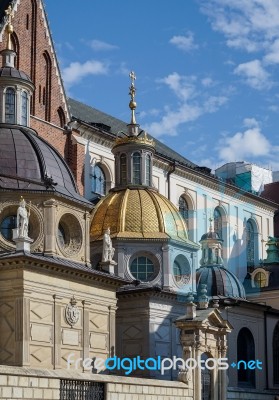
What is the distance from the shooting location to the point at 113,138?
157 feet

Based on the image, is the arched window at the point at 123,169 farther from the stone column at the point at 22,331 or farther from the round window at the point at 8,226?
the stone column at the point at 22,331

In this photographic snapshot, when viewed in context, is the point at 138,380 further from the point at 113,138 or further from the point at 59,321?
the point at 113,138

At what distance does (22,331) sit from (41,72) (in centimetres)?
1601

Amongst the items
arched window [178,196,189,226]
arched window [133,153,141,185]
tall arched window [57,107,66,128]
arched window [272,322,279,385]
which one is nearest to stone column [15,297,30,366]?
arched window [133,153,141,185]

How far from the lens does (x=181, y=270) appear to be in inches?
1612

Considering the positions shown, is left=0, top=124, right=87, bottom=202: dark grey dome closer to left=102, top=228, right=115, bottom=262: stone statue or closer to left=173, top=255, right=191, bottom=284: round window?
left=102, top=228, right=115, bottom=262: stone statue

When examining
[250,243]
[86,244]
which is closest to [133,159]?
[86,244]

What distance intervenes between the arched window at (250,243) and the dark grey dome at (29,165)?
24458mm

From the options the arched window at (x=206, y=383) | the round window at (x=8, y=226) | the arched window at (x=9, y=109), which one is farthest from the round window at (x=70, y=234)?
the arched window at (x=206, y=383)

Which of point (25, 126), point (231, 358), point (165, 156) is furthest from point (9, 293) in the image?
point (165, 156)

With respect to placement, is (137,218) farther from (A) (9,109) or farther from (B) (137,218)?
(A) (9,109)

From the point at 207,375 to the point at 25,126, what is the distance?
36.8ft

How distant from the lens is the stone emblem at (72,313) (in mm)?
31812

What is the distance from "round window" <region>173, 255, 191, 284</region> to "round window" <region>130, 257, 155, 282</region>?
1.08 metres
